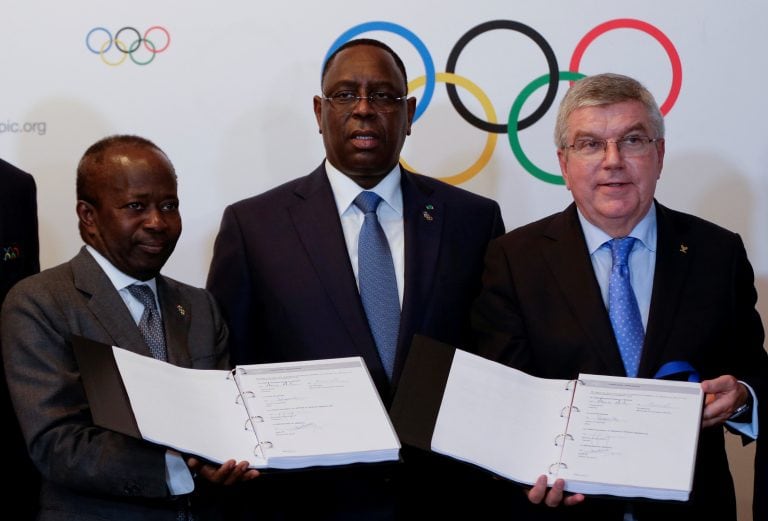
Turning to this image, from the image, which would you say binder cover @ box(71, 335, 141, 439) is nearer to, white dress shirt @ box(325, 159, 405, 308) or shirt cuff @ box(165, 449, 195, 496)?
shirt cuff @ box(165, 449, 195, 496)

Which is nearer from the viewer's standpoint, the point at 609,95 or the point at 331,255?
the point at 609,95

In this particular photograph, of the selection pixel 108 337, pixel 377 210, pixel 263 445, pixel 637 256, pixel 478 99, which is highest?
pixel 478 99

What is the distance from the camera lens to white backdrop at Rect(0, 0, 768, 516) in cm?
382

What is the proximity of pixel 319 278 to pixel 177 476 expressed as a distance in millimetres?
743

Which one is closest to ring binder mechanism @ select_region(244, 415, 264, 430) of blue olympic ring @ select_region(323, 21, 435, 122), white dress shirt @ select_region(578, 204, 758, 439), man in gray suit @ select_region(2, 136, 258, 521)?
man in gray suit @ select_region(2, 136, 258, 521)

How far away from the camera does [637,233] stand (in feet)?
9.02

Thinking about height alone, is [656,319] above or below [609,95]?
below

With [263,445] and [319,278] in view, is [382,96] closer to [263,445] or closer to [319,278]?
[319,278]

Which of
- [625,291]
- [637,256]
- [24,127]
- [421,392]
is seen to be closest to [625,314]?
[625,291]

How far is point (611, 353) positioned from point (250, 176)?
5.96 ft

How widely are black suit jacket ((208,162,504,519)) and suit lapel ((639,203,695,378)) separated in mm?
582

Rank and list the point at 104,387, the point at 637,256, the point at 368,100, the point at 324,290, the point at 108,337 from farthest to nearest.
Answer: the point at 368,100 → the point at 324,290 → the point at 637,256 → the point at 108,337 → the point at 104,387

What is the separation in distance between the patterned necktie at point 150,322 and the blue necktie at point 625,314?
3.87 ft

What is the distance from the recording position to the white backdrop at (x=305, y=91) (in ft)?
12.5
